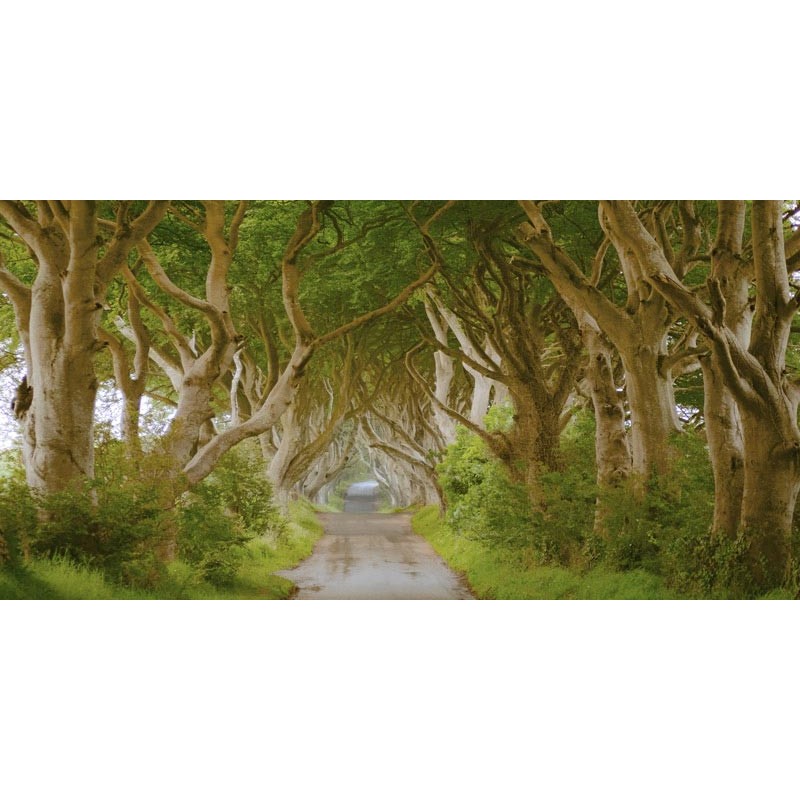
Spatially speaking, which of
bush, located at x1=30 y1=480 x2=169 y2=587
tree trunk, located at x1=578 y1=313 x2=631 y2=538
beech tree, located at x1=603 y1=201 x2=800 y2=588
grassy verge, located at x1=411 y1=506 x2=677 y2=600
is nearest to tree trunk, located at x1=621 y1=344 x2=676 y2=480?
tree trunk, located at x1=578 y1=313 x2=631 y2=538

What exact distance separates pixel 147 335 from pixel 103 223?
2596 mm

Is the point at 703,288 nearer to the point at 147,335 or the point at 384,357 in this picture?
the point at 147,335

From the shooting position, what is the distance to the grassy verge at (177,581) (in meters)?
7.23

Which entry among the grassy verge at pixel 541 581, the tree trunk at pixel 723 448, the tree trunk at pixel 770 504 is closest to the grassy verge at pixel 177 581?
the grassy verge at pixel 541 581

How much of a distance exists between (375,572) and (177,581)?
6.31 feet

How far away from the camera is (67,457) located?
312 inches

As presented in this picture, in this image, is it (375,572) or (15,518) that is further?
(375,572)

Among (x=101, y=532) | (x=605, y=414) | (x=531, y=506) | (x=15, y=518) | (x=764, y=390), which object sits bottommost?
(x=101, y=532)

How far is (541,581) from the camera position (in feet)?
27.1

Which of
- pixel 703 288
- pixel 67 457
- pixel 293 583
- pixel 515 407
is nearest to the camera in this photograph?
pixel 67 457

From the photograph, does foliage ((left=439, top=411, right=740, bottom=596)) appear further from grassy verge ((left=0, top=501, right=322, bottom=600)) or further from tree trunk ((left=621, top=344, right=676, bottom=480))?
grassy verge ((left=0, top=501, right=322, bottom=600))

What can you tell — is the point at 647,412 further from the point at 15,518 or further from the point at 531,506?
the point at 15,518

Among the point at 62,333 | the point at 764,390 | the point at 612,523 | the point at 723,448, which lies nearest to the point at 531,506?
the point at 612,523
